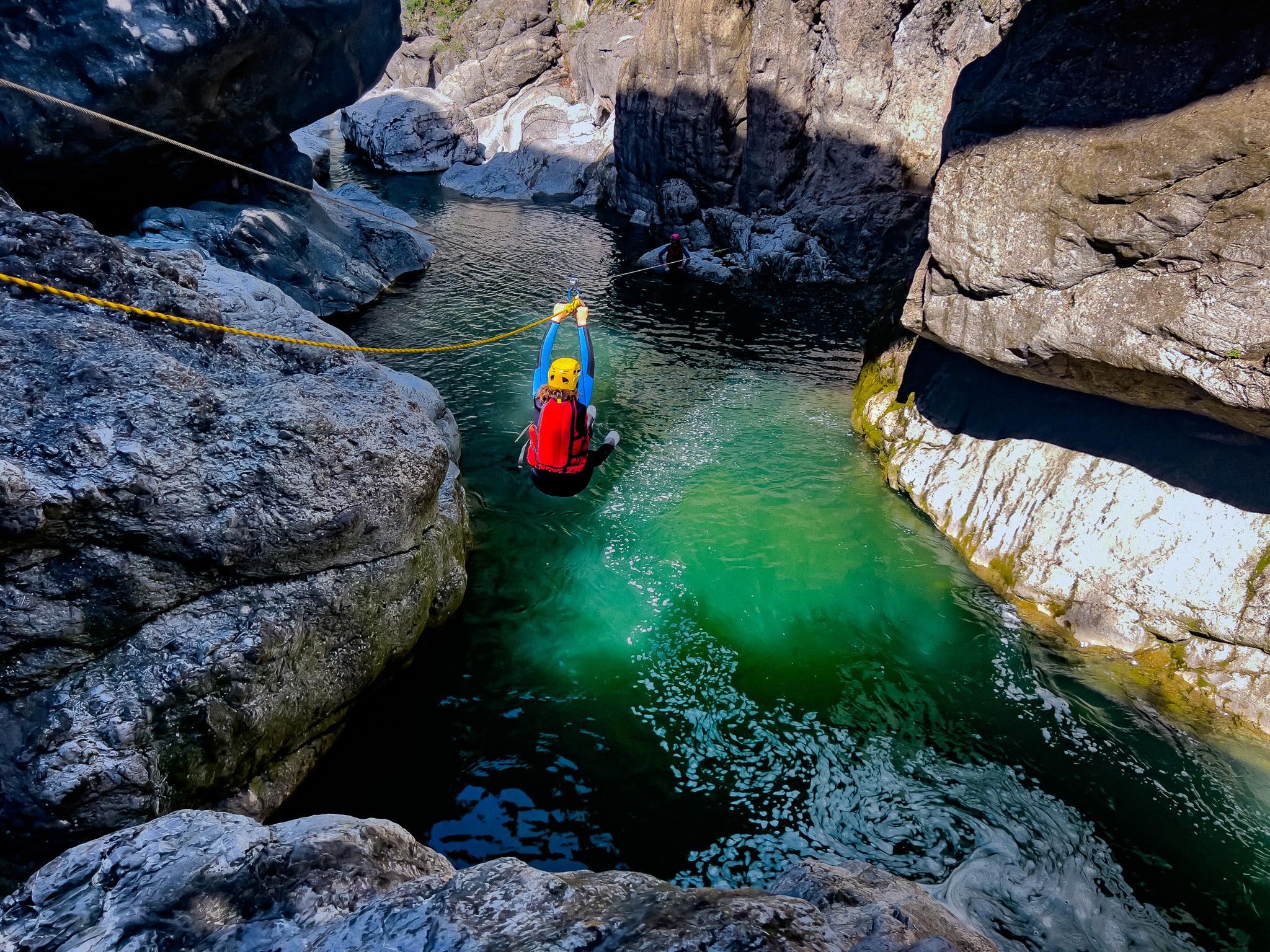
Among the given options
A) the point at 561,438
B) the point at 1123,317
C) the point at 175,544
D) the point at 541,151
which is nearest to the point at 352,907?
the point at 175,544

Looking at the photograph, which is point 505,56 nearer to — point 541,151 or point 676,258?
point 541,151

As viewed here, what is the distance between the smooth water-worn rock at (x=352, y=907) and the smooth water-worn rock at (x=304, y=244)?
40.5 ft

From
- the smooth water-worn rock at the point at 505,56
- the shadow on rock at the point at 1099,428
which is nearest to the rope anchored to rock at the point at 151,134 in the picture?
the shadow on rock at the point at 1099,428

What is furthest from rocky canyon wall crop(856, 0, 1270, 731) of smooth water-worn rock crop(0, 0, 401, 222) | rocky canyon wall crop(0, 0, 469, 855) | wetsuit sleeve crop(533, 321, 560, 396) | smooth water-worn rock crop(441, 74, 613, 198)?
smooth water-worn rock crop(441, 74, 613, 198)

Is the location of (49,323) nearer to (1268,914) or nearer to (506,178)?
(1268,914)

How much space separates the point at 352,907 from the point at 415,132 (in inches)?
1513

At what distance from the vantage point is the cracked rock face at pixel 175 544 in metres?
3.99

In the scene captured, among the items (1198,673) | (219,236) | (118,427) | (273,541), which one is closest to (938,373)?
(1198,673)

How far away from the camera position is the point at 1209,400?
19.3 ft

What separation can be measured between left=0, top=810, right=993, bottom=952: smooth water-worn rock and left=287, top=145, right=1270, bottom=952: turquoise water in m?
2.22

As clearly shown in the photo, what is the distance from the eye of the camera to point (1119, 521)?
723 centimetres

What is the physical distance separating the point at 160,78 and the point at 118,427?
11.4m

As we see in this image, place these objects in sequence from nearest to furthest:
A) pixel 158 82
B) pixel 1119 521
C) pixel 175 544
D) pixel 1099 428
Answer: pixel 175 544, pixel 1119 521, pixel 1099 428, pixel 158 82

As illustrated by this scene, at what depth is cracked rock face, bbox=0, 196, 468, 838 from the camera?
399cm
